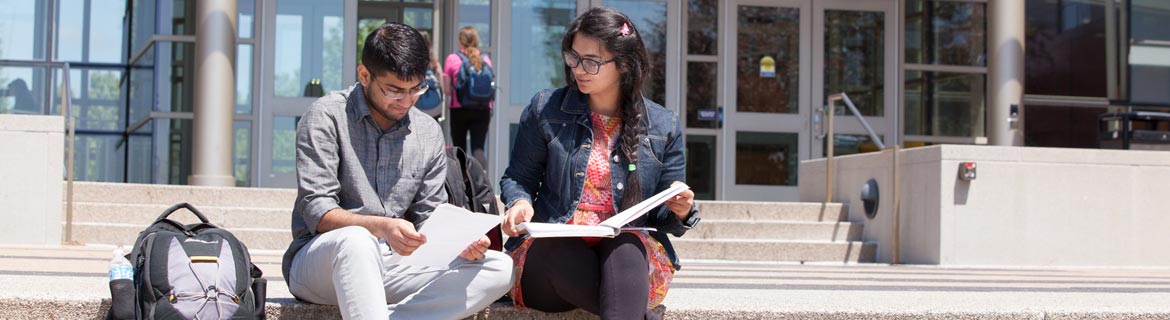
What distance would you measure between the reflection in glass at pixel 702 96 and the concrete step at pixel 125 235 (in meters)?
5.52

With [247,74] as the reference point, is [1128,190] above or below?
below

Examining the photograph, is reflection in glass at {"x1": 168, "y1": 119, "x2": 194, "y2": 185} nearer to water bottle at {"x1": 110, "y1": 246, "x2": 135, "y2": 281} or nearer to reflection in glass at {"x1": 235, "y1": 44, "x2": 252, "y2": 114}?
reflection in glass at {"x1": 235, "y1": 44, "x2": 252, "y2": 114}

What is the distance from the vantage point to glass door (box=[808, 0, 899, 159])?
1246cm

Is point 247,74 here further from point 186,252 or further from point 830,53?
point 186,252

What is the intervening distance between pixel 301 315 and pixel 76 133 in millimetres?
11557

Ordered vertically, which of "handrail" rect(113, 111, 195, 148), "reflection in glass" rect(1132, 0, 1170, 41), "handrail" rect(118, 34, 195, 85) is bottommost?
"handrail" rect(113, 111, 195, 148)

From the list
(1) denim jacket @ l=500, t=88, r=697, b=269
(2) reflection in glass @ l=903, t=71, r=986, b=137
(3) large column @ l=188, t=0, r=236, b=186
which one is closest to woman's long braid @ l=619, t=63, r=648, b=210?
(1) denim jacket @ l=500, t=88, r=697, b=269

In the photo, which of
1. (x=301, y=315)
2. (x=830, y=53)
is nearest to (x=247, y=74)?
(x=830, y=53)

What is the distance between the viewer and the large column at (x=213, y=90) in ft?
33.2

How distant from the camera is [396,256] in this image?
3012 millimetres

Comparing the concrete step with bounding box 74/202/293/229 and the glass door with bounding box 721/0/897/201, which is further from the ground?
the glass door with bounding box 721/0/897/201

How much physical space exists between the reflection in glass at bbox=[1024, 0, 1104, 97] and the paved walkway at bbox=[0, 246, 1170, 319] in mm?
7113

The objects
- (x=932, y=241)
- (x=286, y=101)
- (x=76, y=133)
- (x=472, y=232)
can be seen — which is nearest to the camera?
(x=472, y=232)

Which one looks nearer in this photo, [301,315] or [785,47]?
[301,315]
